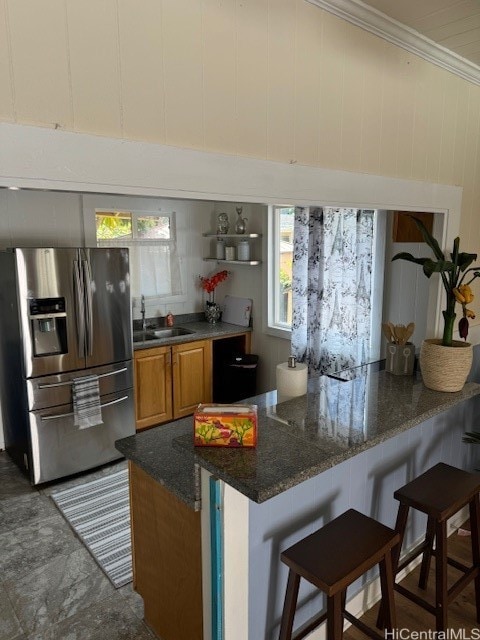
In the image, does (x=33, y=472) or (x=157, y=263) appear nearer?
(x=33, y=472)

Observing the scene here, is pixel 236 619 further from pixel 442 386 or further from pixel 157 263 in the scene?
pixel 157 263

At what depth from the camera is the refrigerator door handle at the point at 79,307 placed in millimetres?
3160

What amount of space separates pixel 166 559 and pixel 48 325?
6.15 feet

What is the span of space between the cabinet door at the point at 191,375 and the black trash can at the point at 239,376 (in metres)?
0.16

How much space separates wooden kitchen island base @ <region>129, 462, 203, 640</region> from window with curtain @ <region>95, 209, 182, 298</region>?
274 cm

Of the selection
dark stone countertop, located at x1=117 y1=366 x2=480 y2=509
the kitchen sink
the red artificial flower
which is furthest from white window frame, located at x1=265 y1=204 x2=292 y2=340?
dark stone countertop, located at x1=117 y1=366 x2=480 y2=509

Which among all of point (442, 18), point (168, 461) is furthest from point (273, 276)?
point (168, 461)

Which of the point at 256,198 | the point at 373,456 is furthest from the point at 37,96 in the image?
the point at 373,456

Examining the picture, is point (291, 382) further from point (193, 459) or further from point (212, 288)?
point (212, 288)

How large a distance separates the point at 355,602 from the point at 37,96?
94.0 inches

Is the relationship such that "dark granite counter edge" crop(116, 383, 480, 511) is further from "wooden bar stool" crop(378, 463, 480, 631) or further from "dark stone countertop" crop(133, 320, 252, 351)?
"dark stone countertop" crop(133, 320, 252, 351)

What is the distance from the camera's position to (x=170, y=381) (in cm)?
409

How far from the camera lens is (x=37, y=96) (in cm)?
112

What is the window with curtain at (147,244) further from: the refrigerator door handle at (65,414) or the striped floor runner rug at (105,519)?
the striped floor runner rug at (105,519)
